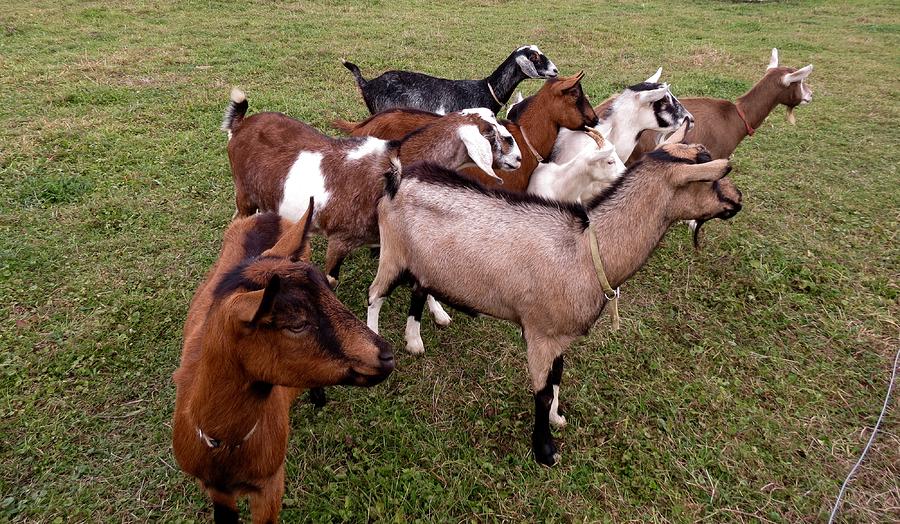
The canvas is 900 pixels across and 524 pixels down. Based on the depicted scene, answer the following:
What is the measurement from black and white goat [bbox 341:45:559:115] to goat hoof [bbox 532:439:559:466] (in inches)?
174

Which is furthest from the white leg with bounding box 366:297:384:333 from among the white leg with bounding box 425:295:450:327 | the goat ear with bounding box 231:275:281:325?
the goat ear with bounding box 231:275:281:325

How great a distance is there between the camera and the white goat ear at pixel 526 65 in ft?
20.3

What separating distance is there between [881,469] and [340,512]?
3.31m

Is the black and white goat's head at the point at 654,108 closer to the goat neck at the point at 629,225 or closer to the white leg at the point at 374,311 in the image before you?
the goat neck at the point at 629,225

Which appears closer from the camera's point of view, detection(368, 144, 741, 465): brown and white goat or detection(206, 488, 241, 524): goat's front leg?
detection(206, 488, 241, 524): goat's front leg

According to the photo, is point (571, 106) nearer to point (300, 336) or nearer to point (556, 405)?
point (556, 405)

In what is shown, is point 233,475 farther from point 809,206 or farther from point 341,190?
point 809,206

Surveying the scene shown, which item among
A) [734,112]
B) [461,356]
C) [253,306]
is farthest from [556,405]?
[734,112]

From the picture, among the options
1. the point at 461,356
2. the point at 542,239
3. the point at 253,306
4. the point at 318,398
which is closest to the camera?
the point at 253,306

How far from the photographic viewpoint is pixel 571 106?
478 cm

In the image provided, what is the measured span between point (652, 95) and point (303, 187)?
3.45m

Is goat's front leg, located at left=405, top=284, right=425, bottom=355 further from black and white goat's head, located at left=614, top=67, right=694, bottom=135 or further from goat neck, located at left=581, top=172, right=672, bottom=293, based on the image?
black and white goat's head, located at left=614, top=67, right=694, bottom=135

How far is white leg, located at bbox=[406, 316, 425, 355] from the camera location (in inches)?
152

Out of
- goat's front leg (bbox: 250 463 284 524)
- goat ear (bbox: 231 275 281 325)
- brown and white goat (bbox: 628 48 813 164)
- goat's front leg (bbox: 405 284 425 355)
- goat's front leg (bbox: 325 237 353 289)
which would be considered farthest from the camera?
brown and white goat (bbox: 628 48 813 164)
